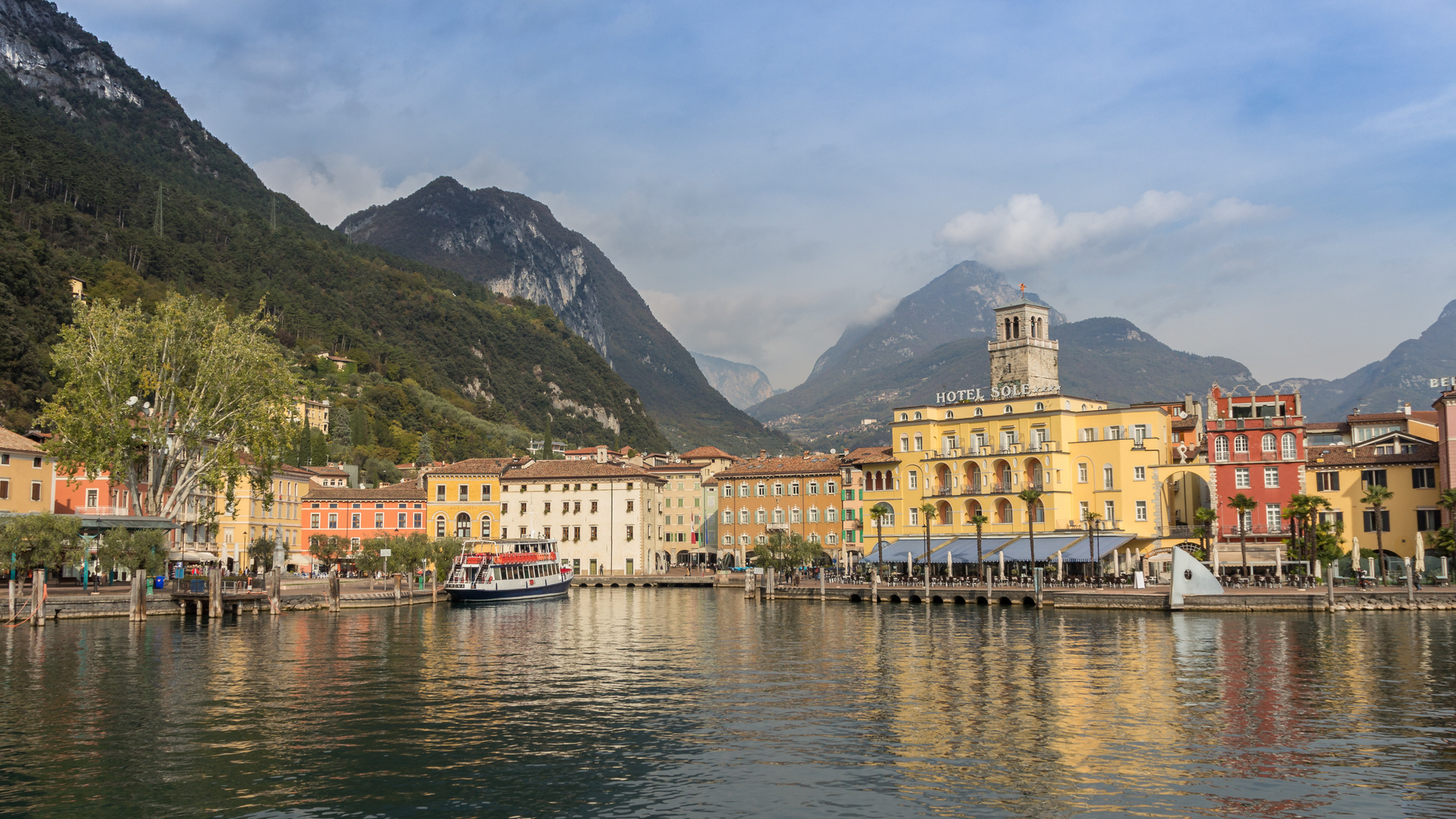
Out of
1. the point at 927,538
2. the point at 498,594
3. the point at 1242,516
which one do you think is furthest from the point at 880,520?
the point at 498,594

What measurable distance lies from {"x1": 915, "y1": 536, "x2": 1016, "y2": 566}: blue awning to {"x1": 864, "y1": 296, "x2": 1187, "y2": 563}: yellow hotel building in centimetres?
138

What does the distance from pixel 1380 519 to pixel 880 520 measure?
36.3 meters

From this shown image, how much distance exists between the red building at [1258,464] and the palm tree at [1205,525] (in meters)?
0.85

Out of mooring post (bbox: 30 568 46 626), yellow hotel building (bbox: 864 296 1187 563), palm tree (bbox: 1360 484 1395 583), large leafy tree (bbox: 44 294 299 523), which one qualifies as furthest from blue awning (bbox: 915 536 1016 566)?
mooring post (bbox: 30 568 46 626)

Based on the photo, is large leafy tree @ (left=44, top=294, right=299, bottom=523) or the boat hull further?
the boat hull

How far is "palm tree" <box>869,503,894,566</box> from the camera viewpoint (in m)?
86.0

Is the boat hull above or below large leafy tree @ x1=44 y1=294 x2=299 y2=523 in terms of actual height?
below

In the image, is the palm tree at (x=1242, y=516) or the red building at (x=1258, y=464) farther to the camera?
the red building at (x=1258, y=464)

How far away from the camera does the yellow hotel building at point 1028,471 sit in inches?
3268

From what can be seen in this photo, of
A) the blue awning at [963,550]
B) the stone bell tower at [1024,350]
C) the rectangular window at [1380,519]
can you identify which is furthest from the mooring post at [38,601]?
the stone bell tower at [1024,350]

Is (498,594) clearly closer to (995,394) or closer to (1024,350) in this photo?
(995,394)

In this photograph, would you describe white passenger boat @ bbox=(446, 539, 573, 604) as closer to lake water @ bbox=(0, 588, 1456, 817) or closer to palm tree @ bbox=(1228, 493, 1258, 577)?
lake water @ bbox=(0, 588, 1456, 817)

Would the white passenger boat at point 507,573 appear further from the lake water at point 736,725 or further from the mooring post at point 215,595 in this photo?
the lake water at point 736,725

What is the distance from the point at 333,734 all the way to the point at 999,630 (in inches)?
1375
